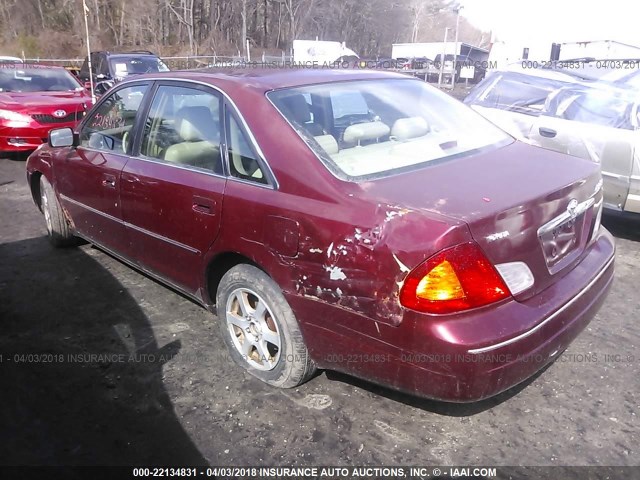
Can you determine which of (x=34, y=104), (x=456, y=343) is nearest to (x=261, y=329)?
(x=456, y=343)

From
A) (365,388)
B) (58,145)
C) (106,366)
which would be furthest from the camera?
(58,145)

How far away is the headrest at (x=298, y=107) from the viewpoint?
266 centimetres

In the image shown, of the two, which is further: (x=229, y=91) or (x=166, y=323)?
(x=166, y=323)

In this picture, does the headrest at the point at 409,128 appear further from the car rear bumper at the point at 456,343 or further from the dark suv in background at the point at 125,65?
the dark suv in background at the point at 125,65

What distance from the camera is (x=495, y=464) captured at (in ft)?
7.48

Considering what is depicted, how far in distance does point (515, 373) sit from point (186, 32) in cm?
6228

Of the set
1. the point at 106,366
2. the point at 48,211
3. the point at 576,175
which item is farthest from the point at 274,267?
the point at 48,211

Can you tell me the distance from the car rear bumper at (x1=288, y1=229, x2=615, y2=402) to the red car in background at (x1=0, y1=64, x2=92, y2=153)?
7.52 meters

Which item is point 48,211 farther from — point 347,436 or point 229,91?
point 347,436

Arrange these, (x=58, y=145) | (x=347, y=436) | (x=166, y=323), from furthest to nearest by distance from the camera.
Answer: (x=58, y=145) < (x=166, y=323) < (x=347, y=436)

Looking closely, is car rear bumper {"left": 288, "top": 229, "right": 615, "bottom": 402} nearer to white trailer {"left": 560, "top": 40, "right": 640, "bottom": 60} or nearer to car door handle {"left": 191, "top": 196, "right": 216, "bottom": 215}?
car door handle {"left": 191, "top": 196, "right": 216, "bottom": 215}

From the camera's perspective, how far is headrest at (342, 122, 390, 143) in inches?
108

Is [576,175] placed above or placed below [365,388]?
above

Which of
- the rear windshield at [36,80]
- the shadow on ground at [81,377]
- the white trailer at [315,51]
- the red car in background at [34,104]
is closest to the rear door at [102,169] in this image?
the shadow on ground at [81,377]
